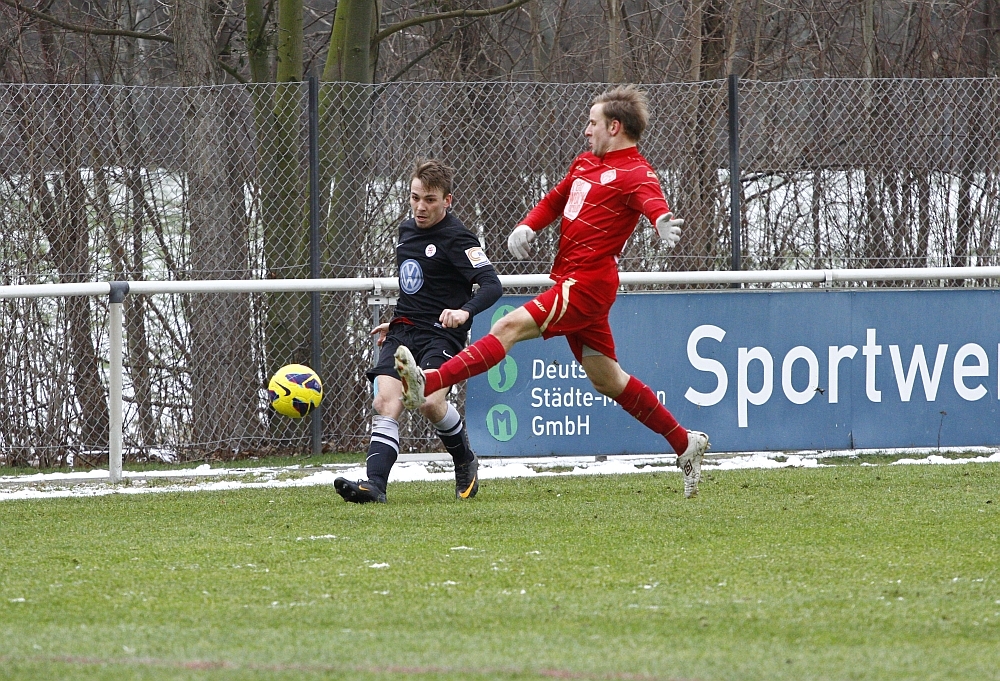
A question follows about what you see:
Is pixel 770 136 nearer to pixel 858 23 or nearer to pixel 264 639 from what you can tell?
pixel 858 23

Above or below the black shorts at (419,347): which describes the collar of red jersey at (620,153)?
above

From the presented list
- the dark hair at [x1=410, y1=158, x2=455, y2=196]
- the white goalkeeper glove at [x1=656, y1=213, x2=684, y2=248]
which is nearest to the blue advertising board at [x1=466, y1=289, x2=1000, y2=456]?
the dark hair at [x1=410, y1=158, x2=455, y2=196]

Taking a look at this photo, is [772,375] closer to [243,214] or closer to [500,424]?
[500,424]

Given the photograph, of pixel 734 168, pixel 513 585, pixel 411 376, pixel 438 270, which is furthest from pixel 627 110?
pixel 734 168

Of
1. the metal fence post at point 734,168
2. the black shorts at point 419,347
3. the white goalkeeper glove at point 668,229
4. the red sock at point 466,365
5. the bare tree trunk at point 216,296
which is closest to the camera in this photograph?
the white goalkeeper glove at point 668,229

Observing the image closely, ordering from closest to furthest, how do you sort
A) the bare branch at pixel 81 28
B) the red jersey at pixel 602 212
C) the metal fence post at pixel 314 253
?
1. the red jersey at pixel 602 212
2. the metal fence post at pixel 314 253
3. the bare branch at pixel 81 28

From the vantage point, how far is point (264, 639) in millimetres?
3402

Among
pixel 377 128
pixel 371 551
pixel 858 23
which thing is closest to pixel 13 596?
pixel 371 551

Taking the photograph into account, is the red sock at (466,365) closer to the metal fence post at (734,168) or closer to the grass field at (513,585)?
the grass field at (513,585)

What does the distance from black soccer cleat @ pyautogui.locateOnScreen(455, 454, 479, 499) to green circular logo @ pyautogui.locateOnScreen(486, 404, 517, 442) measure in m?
1.26

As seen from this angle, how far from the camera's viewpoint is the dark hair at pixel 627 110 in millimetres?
5867

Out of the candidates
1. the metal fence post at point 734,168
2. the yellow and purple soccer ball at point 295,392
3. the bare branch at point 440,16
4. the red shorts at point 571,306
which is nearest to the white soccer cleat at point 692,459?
the red shorts at point 571,306

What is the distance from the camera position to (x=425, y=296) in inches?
239

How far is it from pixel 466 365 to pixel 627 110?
Result: 139cm
